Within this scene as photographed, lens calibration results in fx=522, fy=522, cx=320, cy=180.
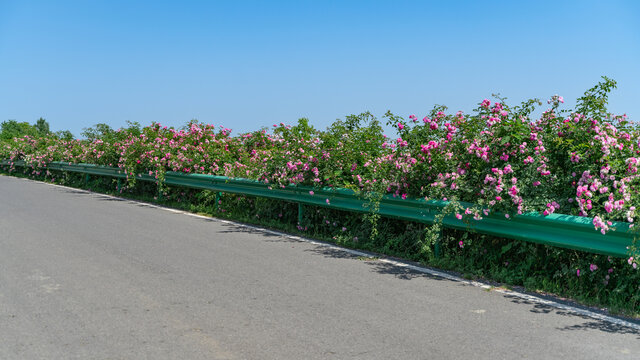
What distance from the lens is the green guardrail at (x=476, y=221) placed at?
5.64m

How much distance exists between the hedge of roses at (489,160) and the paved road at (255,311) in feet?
4.66

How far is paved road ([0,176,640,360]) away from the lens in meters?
4.12

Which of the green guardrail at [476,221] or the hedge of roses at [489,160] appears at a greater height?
the hedge of roses at [489,160]

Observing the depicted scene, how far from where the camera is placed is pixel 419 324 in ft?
15.4

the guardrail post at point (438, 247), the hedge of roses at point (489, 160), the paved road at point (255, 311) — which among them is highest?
the hedge of roses at point (489, 160)

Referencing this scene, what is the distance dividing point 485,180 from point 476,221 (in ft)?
1.86

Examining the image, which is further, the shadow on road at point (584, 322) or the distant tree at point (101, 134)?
the distant tree at point (101, 134)

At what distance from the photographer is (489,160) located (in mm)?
7164

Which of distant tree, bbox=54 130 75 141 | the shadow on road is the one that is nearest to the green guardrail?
the shadow on road

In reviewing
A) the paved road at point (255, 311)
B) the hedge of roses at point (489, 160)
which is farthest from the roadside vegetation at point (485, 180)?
the paved road at point (255, 311)

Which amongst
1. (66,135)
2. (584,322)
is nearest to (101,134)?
(66,135)

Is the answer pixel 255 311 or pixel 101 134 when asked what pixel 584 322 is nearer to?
pixel 255 311

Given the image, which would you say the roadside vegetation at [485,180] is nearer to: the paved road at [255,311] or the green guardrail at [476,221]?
the green guardrail at [476,221]

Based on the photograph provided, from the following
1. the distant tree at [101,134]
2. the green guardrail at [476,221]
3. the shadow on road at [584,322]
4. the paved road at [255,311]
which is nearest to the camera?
the paved road at [255,311]
